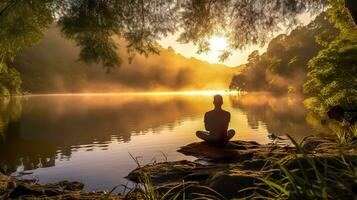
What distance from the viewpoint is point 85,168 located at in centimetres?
2016

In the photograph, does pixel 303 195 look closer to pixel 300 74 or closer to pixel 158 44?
pixel 158 44

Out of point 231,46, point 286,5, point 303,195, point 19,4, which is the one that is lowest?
point 303,195

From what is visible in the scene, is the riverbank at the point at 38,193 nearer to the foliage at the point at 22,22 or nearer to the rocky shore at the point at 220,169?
the rocky shore at the point at 220,169

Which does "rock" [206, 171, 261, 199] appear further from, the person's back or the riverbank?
the person's back

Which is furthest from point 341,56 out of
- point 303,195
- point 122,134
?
point 303,195

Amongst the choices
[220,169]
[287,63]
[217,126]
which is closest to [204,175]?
[220,169]

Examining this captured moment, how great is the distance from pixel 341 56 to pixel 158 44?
77.4 ft

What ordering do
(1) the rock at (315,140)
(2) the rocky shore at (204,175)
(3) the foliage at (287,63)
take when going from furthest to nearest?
(3) the foliage at (287,63), (2) the rocky shore at (204,175), (1) the rock at (315,140)

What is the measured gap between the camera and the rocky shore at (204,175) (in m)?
6.51

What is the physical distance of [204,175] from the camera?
11.6 m

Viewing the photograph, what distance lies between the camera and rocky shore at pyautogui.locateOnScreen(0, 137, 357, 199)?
6.51 metres

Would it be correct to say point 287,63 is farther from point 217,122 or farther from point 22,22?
point 22,22

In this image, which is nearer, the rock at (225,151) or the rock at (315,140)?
the rock at (315,140)

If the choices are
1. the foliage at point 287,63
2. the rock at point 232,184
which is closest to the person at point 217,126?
the rock at point 232,184
